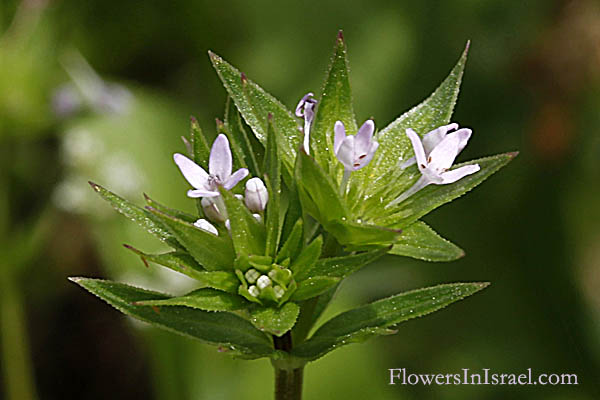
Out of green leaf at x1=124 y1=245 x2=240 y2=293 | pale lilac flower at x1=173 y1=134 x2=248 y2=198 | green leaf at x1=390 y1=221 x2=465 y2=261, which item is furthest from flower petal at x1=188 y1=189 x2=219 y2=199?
green leaf at x1=390 y1=221 x2=465 y2=261

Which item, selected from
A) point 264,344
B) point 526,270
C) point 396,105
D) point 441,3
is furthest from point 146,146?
point 264,344

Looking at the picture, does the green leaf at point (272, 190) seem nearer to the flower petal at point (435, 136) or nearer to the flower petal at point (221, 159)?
the flower petal at point (221, 159)

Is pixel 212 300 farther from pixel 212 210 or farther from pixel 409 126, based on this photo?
pixel 409 126

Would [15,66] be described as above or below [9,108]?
above

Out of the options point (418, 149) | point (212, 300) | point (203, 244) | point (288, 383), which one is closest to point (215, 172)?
point (203, 244)

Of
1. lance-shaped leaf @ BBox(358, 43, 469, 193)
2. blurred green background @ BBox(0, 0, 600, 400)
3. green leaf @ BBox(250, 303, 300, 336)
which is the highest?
blurred green background @ BBox(0, 0, 600, 400)

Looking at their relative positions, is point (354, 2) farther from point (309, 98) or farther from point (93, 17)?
point (309, 98)

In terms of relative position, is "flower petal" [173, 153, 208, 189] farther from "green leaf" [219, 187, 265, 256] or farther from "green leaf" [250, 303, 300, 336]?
"green leaf" [250, 303, 300, 336]
